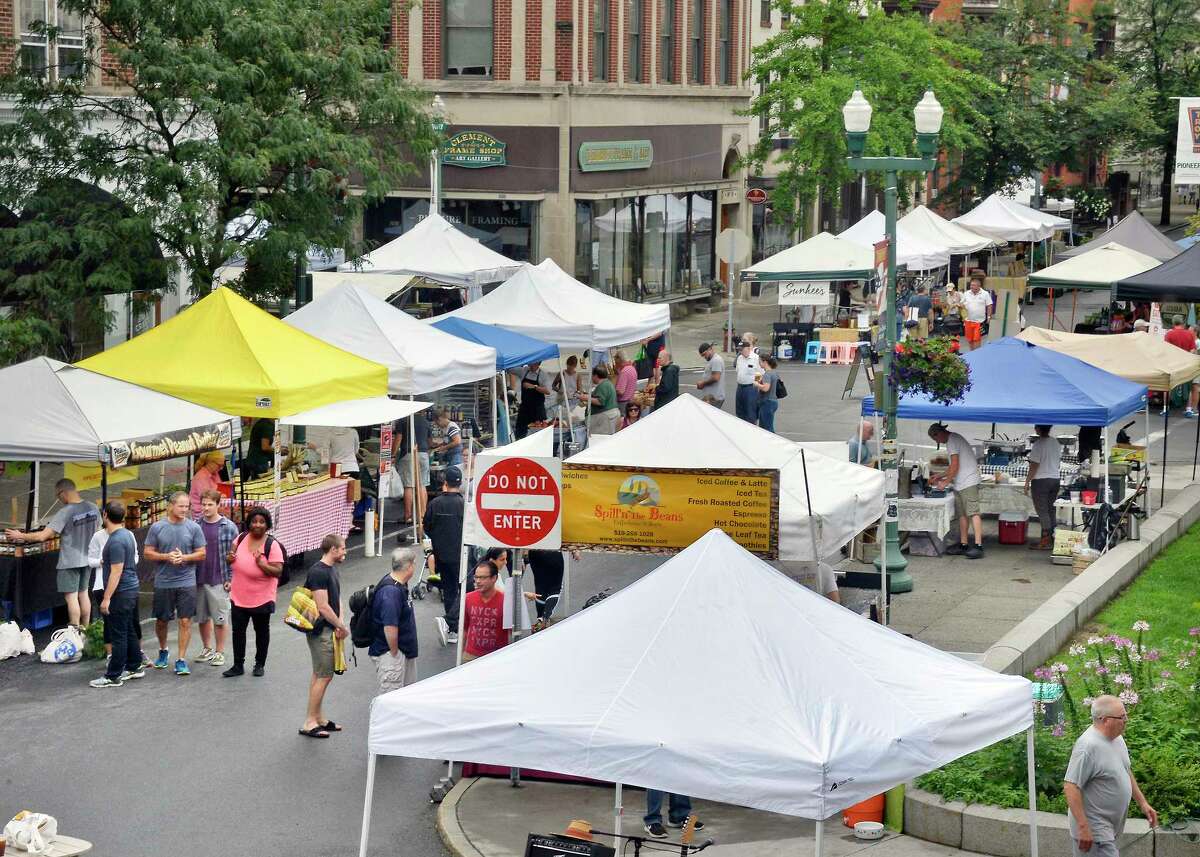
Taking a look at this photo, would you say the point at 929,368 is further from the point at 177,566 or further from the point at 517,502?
the point at 177,566

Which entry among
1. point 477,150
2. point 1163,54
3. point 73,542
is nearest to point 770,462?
point 73,542

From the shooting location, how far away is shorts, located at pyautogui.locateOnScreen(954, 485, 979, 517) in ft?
69.1

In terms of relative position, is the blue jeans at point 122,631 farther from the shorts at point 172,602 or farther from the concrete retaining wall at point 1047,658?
the concrete retaining wall at point 1047,658

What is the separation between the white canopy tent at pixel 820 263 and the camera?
3703cm

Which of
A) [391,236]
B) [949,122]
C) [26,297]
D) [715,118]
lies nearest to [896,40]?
[949,122]

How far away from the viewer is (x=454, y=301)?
37.9 meters

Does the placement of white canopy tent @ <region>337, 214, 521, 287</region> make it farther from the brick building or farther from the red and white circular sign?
the red and white circular sign

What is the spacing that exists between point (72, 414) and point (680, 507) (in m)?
7.01

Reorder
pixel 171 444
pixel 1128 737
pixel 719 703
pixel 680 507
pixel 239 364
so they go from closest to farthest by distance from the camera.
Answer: pixel 719 703 → pixel 1128 737 → pixel 680 507 → pixel 171 444 → pixel 239 364

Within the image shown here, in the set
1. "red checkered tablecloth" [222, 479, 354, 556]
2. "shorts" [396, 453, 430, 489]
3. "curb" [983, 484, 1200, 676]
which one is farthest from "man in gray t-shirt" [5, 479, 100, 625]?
"curb" [983, 484, 1200, 676]

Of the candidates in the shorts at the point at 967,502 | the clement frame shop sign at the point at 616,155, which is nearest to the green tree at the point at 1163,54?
the clement frame shop sign at the point at 616,155

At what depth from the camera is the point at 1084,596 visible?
17.3 metres

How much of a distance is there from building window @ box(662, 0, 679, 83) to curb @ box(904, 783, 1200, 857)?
38.1 metres

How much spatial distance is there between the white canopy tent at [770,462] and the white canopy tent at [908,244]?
24706 millimetres
